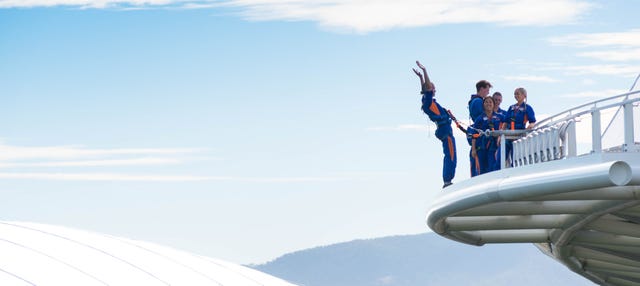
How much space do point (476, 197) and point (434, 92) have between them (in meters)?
3.62

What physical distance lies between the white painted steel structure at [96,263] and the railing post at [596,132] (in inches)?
450

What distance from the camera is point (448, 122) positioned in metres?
27.9

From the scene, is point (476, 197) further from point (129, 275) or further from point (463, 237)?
point (129, 275)

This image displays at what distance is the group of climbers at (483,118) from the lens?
26047 mm

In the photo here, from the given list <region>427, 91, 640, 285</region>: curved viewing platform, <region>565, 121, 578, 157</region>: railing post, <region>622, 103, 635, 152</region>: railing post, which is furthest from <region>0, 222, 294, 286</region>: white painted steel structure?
<region>622, 103, 635, 152</region>: railing post

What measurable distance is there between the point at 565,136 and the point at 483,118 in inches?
120

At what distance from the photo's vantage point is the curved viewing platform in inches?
860

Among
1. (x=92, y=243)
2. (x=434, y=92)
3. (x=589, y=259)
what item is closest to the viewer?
(x=434, y=92)

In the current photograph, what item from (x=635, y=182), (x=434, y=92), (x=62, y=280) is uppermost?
(x=434, y=92)

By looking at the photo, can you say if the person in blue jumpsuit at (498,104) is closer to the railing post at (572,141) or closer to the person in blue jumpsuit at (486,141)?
the person in blue jumpsuit at (486,141)


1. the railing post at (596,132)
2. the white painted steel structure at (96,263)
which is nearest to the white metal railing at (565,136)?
the railing post at (596,132)

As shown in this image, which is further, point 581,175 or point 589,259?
point 589,259

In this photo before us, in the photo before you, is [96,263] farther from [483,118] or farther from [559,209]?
[559,209]

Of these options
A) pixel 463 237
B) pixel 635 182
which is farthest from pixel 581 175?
pixel 463 237
